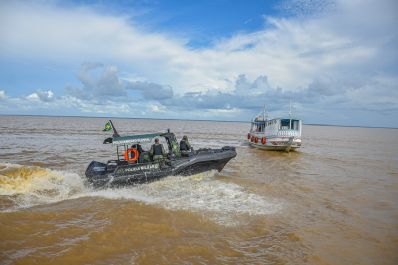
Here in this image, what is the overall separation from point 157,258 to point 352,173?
16.0m

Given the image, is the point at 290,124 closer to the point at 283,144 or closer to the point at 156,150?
the point at 283,144

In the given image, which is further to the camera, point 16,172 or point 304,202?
point 16,172

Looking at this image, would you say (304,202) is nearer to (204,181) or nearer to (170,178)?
(204,181)

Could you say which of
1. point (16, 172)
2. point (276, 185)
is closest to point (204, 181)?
point (276, 185)

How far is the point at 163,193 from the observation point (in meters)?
11.6

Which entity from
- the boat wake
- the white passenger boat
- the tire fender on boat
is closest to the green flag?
the tire fender on boat

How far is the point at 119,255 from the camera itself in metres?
6.56

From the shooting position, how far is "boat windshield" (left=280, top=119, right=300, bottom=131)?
2812 centimetres

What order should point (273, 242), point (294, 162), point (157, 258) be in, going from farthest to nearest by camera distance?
point (294, 162)
point (273, 242)
point (157, 258)

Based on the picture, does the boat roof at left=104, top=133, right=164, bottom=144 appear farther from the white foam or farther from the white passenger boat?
the white passenger boat

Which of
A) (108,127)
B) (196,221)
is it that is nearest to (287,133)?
(108,127)

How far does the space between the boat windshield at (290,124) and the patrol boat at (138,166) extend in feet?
53.1

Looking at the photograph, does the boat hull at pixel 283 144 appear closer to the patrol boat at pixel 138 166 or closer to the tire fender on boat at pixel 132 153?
the patrol boat at pixel 138 166

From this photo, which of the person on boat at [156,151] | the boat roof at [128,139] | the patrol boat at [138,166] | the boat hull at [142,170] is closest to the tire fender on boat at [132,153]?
the patrol boat at [138,166]
